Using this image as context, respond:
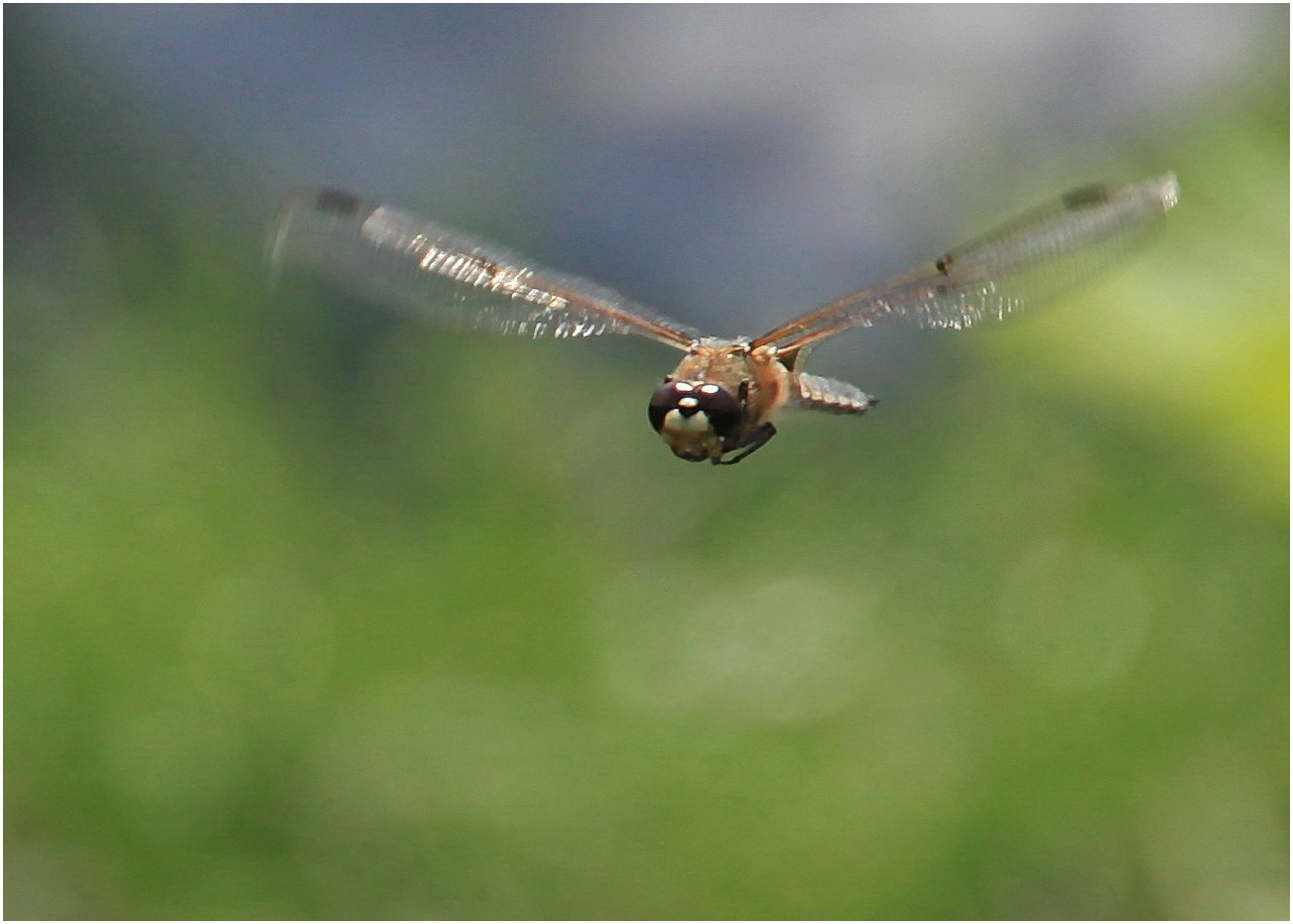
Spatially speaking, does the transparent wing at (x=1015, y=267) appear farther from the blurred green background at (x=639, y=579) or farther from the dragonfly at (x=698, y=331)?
the blurred green background at (x=639, y=579)

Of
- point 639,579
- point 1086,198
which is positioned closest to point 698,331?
point 1086,198

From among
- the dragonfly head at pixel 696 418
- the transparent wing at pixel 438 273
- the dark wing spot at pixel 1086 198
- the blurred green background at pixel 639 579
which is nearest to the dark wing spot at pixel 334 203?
the transparent wing at pixel 438 273

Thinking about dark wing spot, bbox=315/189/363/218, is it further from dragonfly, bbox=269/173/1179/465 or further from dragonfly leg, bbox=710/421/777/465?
dragonfly leg, bbox=710/421/777/465

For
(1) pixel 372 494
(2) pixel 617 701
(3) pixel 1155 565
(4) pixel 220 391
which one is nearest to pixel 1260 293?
(3) pixel 1155 565

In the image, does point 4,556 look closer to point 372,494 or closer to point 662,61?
point 372,494

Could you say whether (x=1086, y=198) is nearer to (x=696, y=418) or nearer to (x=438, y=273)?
(x=696, y=418)

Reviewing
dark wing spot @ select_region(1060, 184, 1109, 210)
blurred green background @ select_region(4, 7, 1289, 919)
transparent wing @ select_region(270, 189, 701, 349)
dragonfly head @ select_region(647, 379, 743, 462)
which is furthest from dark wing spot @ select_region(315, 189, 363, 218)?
blurred green background @ select_region(4, 7, 1289, 919)
